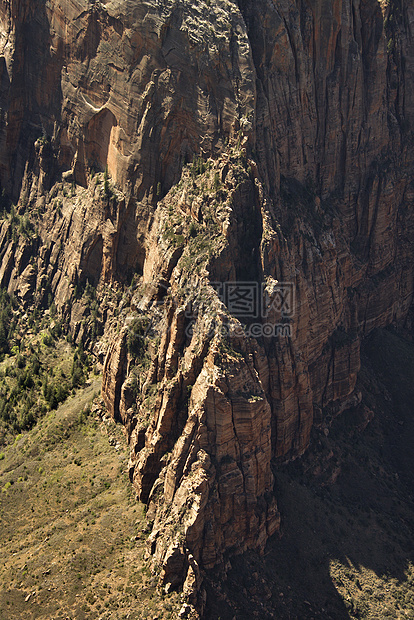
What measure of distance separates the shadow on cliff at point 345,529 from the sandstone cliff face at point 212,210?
340 cm

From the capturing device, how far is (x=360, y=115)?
119m

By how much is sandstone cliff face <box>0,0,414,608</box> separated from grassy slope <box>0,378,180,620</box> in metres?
3.42

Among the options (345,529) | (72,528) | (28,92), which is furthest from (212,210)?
(28,92)

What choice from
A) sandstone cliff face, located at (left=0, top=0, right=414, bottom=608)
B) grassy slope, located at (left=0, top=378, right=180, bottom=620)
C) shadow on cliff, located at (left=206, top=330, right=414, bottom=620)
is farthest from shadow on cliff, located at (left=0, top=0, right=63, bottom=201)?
shadow on cliff, located at (left=206, top=330, right=414, bottom=620)

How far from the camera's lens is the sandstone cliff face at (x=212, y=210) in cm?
9262

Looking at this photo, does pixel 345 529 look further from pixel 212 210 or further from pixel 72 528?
pixel 212 210

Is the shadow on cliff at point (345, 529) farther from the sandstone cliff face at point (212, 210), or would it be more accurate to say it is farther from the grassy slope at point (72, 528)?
the grassy slope at point (72, 528)

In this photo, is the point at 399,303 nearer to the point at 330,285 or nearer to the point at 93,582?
the point at 330,285

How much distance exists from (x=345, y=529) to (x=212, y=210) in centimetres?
4327

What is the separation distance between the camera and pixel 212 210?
9962cm

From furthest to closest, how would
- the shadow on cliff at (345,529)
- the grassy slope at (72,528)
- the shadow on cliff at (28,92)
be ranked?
the shadow on cliff at (28,92) → the shadow on cliff at (345,529) → the grassy slope at (72,528)

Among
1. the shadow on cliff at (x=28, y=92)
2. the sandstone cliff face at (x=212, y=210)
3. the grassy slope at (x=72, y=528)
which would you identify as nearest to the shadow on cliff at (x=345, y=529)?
the sandstone cliff face at (x=212, y=210)

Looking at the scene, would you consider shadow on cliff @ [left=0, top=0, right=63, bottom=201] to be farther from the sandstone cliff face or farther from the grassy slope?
the grassy slope

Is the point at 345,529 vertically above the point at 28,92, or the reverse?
the point at 28,92
